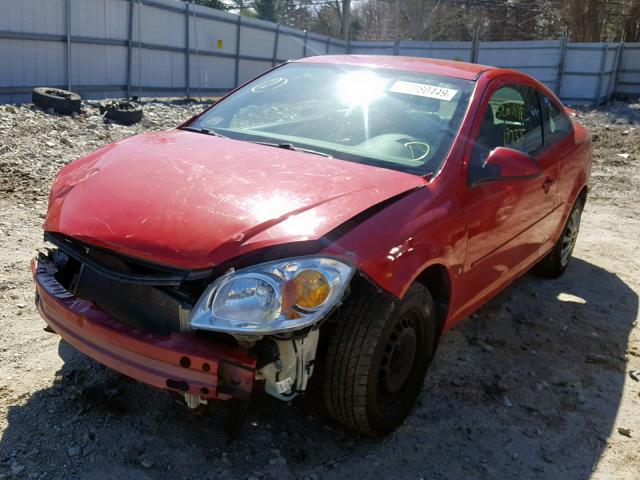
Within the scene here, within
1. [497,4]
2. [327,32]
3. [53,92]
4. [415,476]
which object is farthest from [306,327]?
[327,32]

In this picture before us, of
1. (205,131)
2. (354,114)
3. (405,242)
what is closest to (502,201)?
(354,114)

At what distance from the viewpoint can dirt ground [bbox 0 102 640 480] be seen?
2.53 metres

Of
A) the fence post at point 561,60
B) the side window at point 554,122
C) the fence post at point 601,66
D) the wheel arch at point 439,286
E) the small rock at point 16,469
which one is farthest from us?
the fence post at point 561,60

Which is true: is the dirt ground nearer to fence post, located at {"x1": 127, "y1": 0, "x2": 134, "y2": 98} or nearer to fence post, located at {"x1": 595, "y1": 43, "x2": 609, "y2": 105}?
fence post, located at {"x1": 127, "y1": 0, "x2": 134, "y2": 98}

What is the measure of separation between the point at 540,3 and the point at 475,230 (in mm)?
38749

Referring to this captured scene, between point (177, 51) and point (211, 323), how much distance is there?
1548cm

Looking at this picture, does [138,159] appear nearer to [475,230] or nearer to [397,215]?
[397,215]

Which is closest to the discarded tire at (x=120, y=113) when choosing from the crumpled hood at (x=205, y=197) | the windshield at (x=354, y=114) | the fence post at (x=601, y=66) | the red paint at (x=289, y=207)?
the windshield at (x=354, y=114)

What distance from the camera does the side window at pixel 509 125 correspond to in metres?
3.20

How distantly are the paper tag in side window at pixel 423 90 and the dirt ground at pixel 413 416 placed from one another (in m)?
1.51

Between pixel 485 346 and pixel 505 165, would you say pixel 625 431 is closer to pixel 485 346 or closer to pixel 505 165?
pixel 485 346

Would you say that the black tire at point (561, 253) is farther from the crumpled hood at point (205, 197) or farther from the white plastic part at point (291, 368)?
the white plastic part at point (291, 368)

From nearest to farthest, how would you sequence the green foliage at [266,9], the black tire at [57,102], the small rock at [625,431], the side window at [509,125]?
the small rock at [625,431] < the side window at [509,125] < the black tire at [57,102] < the green foliage at [266,9]

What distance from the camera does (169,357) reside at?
2.11m
